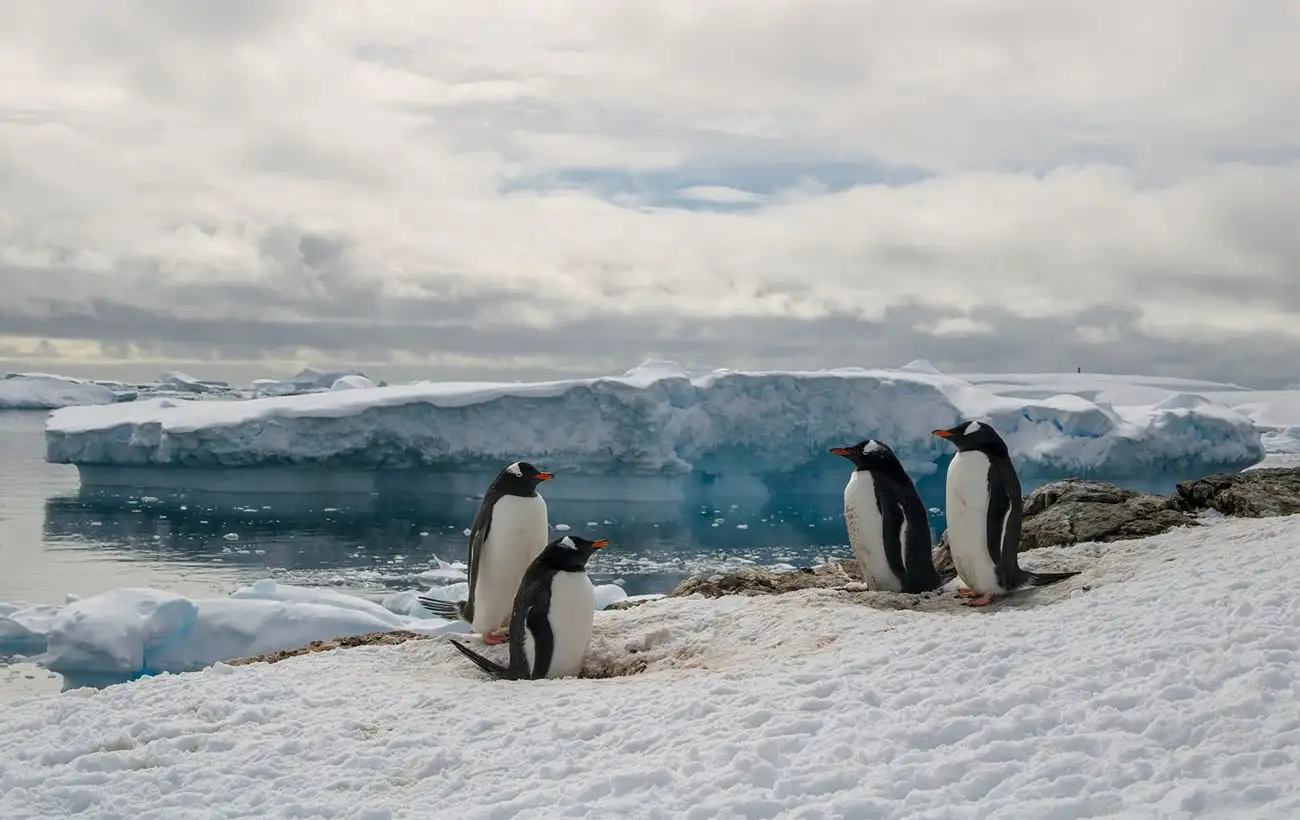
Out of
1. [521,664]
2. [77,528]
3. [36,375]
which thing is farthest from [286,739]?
[36,375]

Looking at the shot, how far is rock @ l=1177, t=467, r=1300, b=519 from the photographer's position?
5750 mm

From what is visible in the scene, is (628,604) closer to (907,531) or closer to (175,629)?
(907,531)

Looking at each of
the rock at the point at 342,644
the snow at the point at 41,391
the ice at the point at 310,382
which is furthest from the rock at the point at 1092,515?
the snow at the point at 41,391

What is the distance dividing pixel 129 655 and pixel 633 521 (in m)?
14.3

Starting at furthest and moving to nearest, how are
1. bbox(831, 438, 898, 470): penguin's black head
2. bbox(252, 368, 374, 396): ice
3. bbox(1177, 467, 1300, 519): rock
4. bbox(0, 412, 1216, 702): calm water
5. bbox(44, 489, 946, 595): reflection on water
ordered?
bbox(252, 368, 374, 396): ice
bbox(44, 489, 946, 595): reflection on water
bbox(0, 412, 1216, 702): calm water
bbox(1177, 467, 1300, 519): rock
bbox(831, 438, 898, 470): penguin's black head

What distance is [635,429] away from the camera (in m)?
25.7

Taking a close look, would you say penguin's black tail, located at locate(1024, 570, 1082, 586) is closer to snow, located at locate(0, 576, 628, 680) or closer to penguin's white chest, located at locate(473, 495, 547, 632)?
penguin's white chest, located at locate(473, 495, 547, 632)

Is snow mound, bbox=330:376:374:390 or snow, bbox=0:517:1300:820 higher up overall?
snow mound, bbox=330:376:374:390

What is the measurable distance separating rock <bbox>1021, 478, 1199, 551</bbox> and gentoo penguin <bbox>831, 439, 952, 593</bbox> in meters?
0.99

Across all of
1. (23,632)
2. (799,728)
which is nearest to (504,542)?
(799,728)

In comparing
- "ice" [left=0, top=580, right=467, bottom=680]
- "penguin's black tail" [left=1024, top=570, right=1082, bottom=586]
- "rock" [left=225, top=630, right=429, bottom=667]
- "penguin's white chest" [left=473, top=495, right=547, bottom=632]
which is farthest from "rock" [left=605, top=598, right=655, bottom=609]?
"ice" [left=0, top=580, right=467, bottom=680]

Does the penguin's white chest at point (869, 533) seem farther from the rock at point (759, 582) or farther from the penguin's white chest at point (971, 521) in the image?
the rock at point (759, 582)

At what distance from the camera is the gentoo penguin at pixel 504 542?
5055 mm

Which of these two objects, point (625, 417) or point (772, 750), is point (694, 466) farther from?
point (772, 750)
